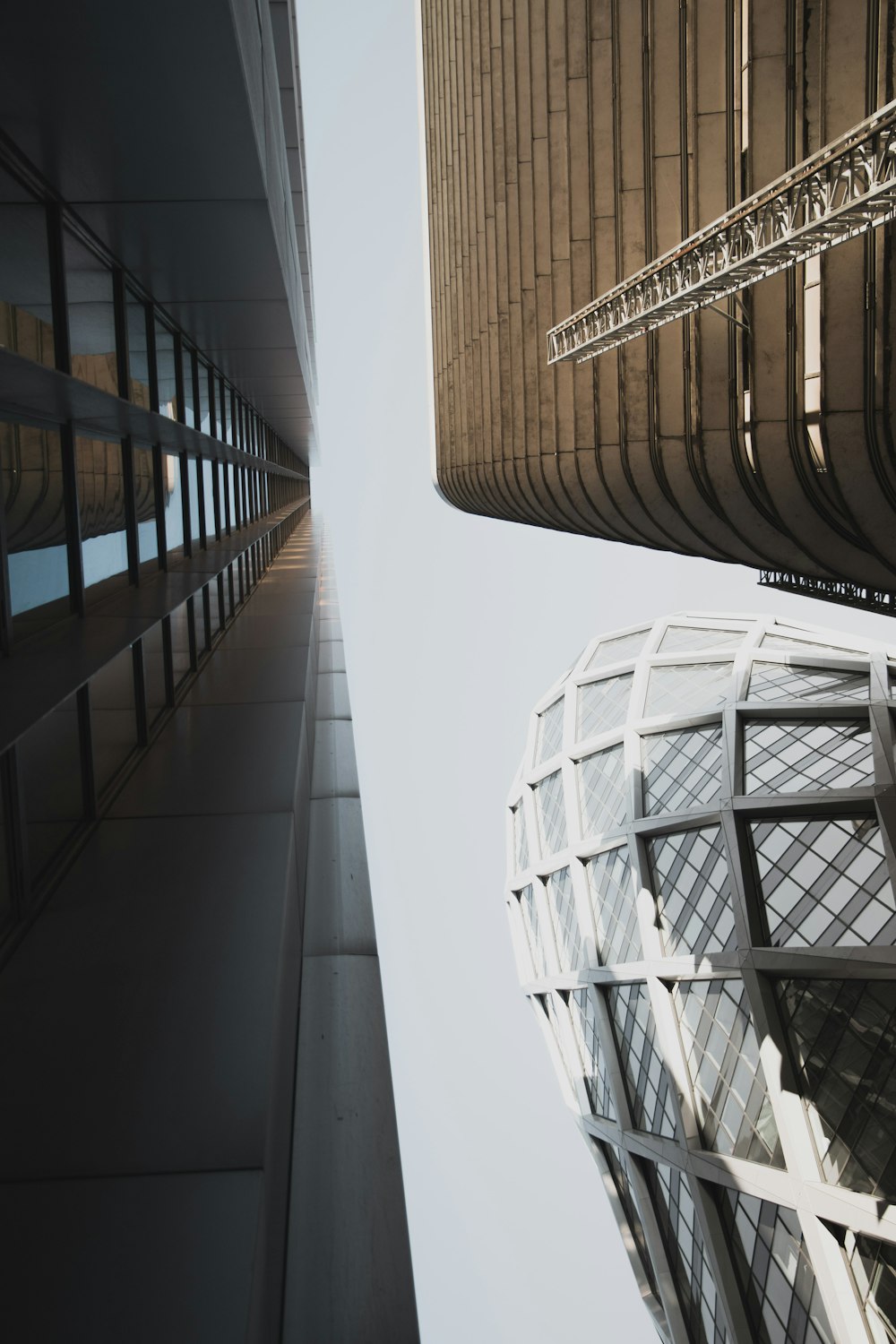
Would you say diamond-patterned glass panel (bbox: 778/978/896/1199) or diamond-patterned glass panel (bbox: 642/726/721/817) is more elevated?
diamond-patterned glass panel (bbox: 642/726/721/817)

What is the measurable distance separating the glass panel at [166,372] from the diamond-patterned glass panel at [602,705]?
3335cm

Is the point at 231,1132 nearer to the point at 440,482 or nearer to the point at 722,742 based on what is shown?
the point at 722,742

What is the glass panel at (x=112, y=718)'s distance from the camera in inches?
311

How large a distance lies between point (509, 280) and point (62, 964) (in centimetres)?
3298

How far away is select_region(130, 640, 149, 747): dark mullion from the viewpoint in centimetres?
944

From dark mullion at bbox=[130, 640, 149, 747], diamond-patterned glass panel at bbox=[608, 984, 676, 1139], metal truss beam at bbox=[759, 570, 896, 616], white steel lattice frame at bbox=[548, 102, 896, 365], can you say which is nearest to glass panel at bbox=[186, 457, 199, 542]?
dark mullion at bbox=[130, 640, 149, 747]

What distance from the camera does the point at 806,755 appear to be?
103 feet

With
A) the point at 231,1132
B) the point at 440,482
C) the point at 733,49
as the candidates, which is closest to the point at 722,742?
the point at 733,49

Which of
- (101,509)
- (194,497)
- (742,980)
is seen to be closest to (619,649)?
(742,980)

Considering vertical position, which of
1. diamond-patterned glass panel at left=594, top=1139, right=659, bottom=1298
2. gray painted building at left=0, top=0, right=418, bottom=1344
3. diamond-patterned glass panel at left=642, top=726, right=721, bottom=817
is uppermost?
gray painted building at left=0, top=0, right=418, bottom=1344

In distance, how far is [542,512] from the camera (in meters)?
35.4

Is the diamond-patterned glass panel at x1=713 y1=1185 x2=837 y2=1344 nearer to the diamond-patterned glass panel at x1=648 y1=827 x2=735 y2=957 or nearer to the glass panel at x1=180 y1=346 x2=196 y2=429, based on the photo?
the diamond-patterned glass panel at x1=648 y1=827 x2=735 y2=957

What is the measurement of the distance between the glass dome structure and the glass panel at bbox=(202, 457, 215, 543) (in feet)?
68.5

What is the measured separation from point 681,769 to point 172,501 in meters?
28.0
